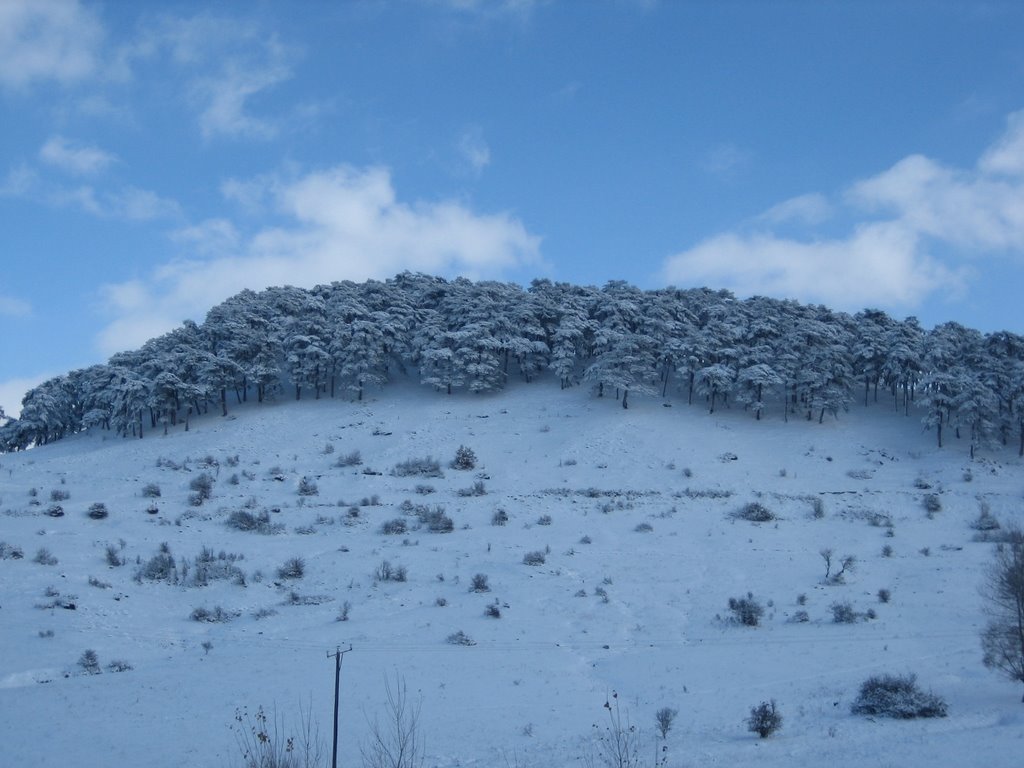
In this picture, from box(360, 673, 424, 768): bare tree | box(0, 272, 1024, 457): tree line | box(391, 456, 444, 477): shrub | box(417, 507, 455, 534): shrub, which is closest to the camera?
box(360, 673, 424, 768): bare tree

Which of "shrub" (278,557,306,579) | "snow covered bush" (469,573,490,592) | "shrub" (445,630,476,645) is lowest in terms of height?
"shrub" (445,630,476,645)

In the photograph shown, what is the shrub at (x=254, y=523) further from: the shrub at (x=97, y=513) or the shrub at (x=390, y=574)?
the shrub at (x=390, y=574)

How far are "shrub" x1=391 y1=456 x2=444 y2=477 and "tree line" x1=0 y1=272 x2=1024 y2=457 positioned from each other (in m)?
15.6

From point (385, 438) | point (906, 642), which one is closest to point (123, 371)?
point (385, 438)

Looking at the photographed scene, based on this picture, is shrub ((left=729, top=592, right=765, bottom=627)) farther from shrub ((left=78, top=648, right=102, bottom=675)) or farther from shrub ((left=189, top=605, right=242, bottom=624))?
shrub ((left=78, top=648, right=102, bottom=675))

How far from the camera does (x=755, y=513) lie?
123 ft

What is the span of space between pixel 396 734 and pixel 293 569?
14.1 meters

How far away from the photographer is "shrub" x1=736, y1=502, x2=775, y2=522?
37.2m

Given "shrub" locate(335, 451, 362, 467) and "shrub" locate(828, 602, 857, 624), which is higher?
"shrub" locate(335, 451, 362, 467)

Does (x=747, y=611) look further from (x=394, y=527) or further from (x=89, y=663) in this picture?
(x=89, y=663)

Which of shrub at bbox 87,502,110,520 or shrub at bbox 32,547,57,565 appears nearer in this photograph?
shrub at bbox 32,547,57,565

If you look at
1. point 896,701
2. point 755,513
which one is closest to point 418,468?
point 755,513

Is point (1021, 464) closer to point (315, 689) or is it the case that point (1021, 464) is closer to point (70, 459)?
point (315, 689)

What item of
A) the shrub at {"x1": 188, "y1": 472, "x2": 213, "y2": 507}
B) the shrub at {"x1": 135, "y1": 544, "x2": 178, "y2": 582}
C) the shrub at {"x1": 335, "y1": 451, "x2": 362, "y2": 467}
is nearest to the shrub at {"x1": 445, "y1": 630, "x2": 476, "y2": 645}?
the shrub at {"x1": 135, "y1": 544, "x2": 178, "y2": 582}
